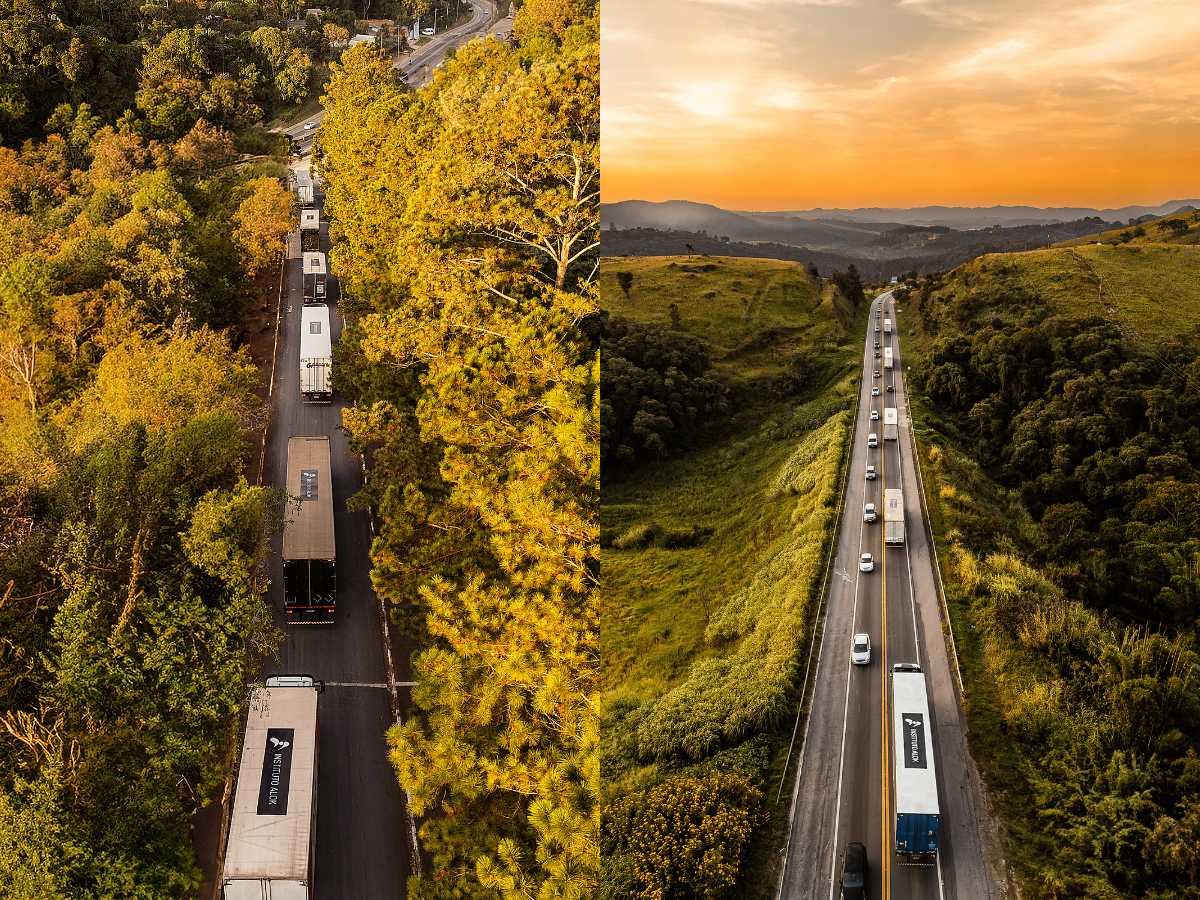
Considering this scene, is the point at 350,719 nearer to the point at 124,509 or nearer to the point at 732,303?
the point at 124,509

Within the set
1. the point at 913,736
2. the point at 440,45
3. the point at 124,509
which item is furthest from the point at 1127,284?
the point at 440,45

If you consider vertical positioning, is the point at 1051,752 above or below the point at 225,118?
below

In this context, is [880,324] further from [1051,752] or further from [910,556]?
[1051,752]

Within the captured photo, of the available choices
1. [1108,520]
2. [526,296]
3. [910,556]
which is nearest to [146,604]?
[526,296]

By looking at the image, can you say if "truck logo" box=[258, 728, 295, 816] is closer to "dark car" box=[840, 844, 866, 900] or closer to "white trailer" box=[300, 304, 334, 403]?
"dark car" box=[840, 844, 866, 900]

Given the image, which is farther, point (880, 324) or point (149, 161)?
point (149, 161)

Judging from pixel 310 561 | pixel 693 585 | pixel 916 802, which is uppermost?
pixel 693 585

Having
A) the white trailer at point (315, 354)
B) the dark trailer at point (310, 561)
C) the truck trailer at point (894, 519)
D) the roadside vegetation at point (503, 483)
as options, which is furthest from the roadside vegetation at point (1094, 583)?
the white trailer at point (315, 354)
